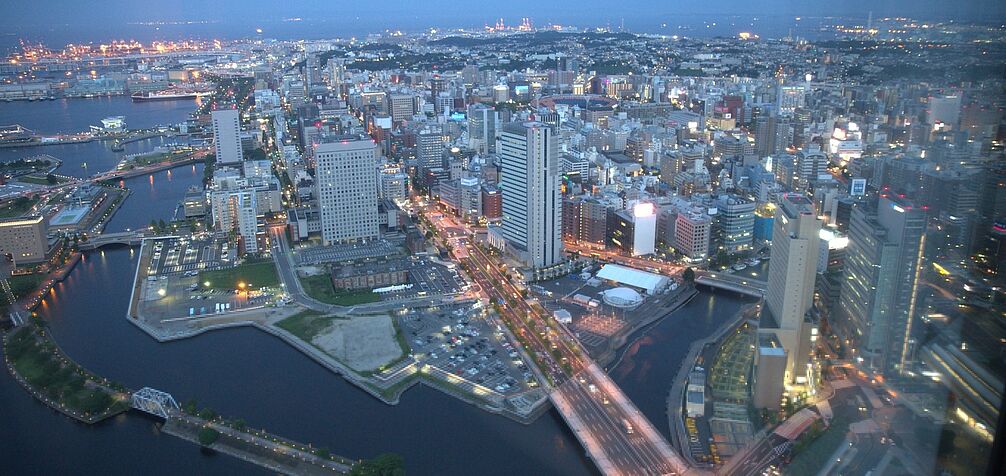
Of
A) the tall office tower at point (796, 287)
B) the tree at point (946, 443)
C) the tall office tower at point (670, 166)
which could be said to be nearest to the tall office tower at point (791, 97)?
the tall office tower at point (670, 166)

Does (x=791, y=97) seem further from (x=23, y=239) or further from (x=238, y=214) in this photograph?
(x=23, y=239)

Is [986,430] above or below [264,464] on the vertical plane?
above

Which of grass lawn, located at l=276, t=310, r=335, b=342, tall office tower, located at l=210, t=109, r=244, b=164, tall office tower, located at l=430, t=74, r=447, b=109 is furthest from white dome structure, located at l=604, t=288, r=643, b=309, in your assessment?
tall office tower, located at l=430, t=74, r=447, b=109

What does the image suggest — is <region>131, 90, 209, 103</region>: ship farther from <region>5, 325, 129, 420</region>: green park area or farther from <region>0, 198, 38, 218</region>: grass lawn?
<region>5, 325, 129, 420</region>: green park area

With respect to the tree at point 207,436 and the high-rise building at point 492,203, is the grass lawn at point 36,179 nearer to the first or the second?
the high-rise building at point 492,203

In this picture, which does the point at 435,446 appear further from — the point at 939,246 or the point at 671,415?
the point at 939,246

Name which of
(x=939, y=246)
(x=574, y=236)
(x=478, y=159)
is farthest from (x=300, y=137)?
(x=939, y=246)
